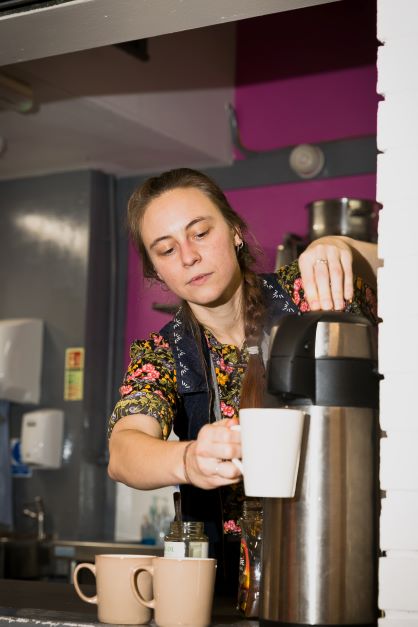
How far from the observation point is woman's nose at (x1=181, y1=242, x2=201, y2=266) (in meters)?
1.61

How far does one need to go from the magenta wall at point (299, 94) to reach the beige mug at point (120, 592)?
9.79ft

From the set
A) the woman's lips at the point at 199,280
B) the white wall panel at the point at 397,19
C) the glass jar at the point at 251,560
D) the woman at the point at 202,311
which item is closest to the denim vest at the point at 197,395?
the woman at the point at 202,311

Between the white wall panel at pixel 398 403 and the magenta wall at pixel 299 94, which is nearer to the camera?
the white wall panel at pixel 398 403

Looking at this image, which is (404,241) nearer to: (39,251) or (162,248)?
(162,248)

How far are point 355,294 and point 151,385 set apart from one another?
0.38 m

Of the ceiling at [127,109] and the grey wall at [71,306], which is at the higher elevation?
the ceiling at [127,109]

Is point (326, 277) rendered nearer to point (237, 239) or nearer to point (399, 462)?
point (399, 462)

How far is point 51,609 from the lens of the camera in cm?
122

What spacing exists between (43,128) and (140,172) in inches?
28.7

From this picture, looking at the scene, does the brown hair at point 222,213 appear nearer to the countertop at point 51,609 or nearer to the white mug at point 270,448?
the countertop at point 51,609

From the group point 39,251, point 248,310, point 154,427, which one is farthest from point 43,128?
point 154,427

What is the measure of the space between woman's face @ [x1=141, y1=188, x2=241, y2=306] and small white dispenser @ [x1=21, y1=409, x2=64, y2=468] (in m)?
2.69

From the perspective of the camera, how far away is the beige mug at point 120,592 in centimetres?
112

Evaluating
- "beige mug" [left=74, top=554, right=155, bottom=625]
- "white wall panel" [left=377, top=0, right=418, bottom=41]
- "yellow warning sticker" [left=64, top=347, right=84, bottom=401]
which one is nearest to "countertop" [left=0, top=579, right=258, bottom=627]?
"beige mug" [left=74, top=554, right=155, bottom=625]
